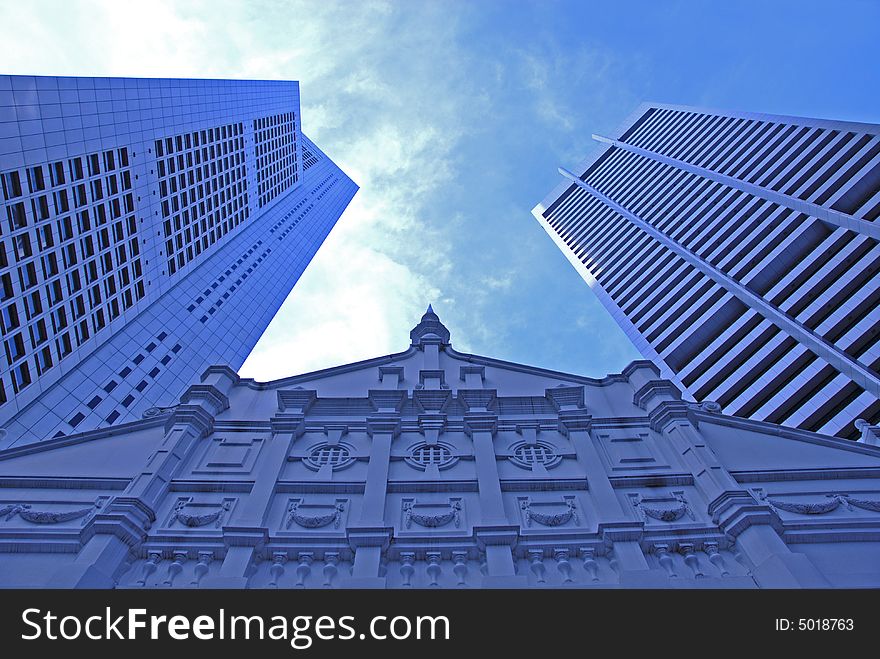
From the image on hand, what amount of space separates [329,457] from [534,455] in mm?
6291

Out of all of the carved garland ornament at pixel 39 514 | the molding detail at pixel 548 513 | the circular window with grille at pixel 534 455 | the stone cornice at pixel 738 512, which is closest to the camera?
the stone cornice at pixel 738 512

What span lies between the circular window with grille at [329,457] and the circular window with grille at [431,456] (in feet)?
6.27

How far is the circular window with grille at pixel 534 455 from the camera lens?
64.3 ft

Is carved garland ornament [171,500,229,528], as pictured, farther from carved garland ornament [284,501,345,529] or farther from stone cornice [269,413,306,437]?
stone cornice [269,413,306,437]

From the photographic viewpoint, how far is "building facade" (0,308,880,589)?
15.2 meters

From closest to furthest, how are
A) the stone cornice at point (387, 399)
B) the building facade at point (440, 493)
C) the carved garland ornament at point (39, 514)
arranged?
1. the building facade at point (440, 493)
2. the carved garland ornament at point (39, 514)
3. the stone cornice at point (387, 399)

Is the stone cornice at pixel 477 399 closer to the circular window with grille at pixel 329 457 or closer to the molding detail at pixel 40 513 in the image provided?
the circular window with grille at pixel 329 457

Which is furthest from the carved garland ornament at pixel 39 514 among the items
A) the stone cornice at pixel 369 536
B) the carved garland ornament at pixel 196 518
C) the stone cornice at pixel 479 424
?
the stone cornice at pixel 479 424

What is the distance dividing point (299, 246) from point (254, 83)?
34530mm

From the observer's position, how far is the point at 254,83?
8375 cm

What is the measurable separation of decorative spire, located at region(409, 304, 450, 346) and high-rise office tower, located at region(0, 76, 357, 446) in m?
26.7

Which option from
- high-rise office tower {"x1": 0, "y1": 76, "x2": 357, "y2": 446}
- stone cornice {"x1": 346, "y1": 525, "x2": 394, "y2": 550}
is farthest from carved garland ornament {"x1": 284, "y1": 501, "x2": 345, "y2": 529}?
high-rise office tower {"x1": 0, "y1": 76, "x2": 357, "y2": 446}

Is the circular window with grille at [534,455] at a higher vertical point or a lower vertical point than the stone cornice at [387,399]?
lower
